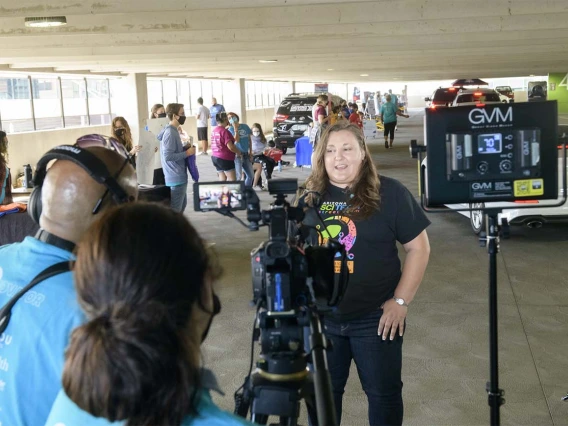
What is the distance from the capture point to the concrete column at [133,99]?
20.8 metres

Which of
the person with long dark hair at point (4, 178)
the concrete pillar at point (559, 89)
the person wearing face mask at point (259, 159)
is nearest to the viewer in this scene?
the person with long dark hair at point (4, 178)

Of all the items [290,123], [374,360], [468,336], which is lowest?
[468,336]

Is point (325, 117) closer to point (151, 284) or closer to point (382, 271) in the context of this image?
point (382, 271)

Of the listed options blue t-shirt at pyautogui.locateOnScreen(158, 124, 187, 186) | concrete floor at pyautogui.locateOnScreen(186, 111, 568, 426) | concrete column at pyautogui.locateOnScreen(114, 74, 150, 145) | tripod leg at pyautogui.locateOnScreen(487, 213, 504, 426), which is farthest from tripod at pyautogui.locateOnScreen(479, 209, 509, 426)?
concrete column at pyautogui.locateOnScreen(114, 74, 150, 145)

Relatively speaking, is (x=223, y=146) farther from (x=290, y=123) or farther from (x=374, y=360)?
(x=374, y=360)

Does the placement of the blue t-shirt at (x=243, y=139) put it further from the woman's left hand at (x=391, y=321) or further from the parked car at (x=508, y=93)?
the parked car at (x=508, y=93)

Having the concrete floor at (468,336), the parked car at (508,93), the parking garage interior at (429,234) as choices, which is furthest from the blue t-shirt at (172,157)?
the parked car at (508,93)

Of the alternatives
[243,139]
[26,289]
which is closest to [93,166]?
[26,289]

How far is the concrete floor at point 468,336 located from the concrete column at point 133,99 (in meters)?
13.2

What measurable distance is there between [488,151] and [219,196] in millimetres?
1272

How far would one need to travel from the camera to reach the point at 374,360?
303 cm

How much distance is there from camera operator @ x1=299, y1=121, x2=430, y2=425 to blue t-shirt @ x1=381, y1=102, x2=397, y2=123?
19250mm

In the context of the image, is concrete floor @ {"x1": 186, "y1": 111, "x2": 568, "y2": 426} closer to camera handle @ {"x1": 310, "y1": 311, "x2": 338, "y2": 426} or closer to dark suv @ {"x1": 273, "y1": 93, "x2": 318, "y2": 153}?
camera handle @ {"x1": 310, "y1": 311, "x2": 338, "y2": 426}

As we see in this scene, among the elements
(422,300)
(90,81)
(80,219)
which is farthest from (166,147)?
(90,81)
